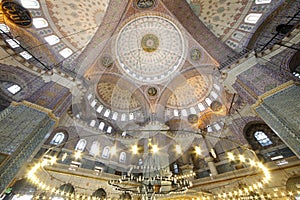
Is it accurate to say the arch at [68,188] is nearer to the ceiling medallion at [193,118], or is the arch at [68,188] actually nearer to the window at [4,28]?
the window at [4,28]

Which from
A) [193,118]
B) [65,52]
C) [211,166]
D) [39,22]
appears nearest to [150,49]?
[65,52]

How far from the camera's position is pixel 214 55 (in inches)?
396

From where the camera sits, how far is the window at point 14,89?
780cm

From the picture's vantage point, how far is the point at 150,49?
14.7 metres

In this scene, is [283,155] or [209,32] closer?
[283,155]

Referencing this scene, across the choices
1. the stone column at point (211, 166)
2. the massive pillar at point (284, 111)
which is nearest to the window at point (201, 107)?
the stone column at point (211, 166)

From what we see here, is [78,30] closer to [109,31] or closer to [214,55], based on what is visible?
[109,31]

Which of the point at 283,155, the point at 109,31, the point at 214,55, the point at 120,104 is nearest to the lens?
the point at 283,155

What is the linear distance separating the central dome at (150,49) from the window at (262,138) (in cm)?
889

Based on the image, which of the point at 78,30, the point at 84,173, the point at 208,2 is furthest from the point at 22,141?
the point at 208,2

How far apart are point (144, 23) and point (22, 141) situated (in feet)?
42.5

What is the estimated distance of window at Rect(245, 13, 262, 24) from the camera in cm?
926

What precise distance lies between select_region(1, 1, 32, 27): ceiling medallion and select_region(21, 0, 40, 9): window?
0.27m

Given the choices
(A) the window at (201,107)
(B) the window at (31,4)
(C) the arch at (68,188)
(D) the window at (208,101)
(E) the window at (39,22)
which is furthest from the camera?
(A) the window at (201,107)
